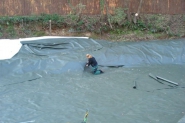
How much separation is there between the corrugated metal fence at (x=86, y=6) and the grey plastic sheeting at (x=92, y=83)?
2.39 meters

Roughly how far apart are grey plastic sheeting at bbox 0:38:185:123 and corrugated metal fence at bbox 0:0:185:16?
239 cm

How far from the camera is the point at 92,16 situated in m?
9.91

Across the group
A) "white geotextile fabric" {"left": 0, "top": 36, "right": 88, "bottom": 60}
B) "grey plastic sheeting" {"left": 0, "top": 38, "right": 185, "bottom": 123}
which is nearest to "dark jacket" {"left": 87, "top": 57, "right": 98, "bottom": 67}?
"grey plastic sheeting" {"left": 0, "top": 38, "right": 185, "bottom": 123}

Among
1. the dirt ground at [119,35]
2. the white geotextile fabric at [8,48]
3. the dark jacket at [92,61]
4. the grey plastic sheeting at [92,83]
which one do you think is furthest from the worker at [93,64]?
the dirt ground at [119,35]

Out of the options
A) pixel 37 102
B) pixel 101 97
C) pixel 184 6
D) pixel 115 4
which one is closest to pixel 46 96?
pixel 37 102

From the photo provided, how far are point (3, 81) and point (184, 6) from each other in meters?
7.12

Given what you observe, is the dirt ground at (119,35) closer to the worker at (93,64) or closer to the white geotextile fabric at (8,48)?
the white geotextile fabric at (8,48)

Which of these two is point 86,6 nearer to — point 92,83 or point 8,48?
point 8,48

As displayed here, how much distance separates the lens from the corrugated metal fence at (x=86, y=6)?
31.9 ft

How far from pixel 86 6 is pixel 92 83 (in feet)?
15.6

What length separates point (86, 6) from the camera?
9938mm

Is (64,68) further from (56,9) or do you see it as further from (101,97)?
(56,9)

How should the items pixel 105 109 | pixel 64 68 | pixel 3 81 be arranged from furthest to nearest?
pixel 64 68, pixel 3 81, pixel 105 109

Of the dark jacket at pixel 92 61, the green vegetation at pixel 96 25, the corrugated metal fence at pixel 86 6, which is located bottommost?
the dark jacket at pixel 92 61
